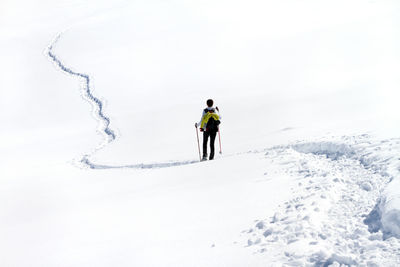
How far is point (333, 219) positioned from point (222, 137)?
315 inches

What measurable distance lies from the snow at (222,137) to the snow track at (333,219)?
23mm

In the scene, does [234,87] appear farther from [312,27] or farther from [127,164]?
[312,27]

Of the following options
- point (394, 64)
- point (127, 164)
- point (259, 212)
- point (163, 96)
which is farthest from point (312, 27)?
point (259, 212)

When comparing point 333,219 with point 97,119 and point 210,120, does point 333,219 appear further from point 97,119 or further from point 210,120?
point 97,119

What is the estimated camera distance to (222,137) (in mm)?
13406

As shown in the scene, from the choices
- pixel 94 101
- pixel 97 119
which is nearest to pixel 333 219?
pixel 97 119

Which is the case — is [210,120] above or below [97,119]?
below

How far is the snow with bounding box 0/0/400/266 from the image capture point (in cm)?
550

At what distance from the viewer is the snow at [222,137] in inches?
217

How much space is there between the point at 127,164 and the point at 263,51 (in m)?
13.7

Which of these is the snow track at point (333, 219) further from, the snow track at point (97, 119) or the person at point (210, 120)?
the snow track at point (97, 119)

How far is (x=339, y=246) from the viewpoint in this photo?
488cm

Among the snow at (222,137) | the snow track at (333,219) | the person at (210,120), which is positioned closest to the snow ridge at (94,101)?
the snow at (222,137)

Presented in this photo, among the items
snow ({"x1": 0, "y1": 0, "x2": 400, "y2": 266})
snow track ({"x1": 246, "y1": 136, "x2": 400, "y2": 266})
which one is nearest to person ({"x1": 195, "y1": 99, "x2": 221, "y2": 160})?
snow ({"x1": 0, "y1": 0, "x2": 400, "y2": 266})
